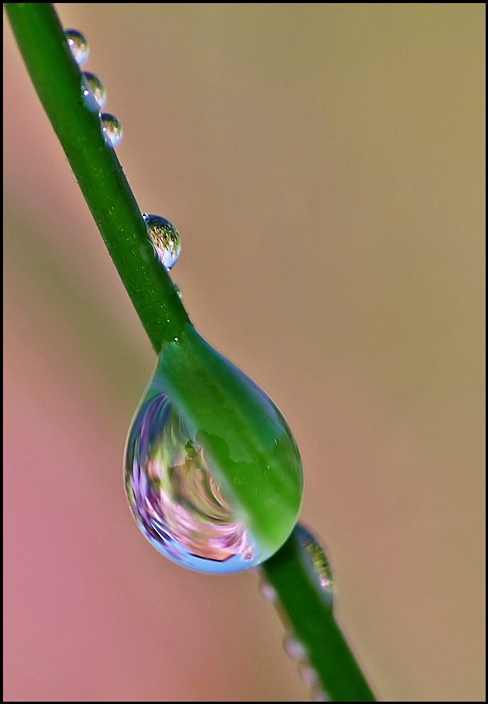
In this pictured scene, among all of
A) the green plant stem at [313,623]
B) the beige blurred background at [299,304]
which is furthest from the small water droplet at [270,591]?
the beige blurred background at [299,304]

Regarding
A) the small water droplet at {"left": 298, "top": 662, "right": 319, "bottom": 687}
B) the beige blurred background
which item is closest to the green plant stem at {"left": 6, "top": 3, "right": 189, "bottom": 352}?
the small water droplet at {"left": 298, "top": 662, "right": 319, "bottom": 687}

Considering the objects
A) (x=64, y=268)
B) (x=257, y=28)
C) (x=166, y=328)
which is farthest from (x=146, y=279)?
(x=257, y=28)

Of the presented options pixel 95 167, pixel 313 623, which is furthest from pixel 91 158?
pixel 313 623

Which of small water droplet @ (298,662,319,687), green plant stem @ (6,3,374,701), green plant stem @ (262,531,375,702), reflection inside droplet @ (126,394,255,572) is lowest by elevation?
small water droplet @ (298,662,319,687)

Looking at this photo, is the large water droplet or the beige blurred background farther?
the beige blurred background

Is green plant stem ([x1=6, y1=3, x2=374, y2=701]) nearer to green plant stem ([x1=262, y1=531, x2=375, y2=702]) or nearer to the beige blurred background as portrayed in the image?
green plant stem ([x1=262, y1=531, x2=375, y2=702])

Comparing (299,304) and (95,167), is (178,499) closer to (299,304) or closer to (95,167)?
(95,167)

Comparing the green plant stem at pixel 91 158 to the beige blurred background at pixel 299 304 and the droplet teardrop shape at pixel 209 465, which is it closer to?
the droplet teardrop shape at pixel 209 465
